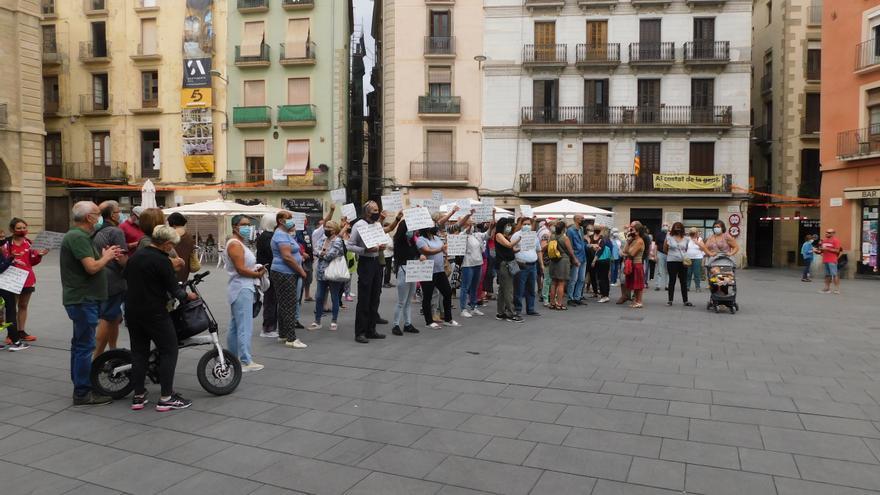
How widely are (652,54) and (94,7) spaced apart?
102ft

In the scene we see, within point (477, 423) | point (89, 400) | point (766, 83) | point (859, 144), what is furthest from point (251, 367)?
point (766, 83)

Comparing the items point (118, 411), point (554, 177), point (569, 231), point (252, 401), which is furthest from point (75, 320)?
point (554, 177)

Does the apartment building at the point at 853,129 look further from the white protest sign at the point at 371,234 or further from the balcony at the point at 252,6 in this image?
the balcony at the point at 252,6

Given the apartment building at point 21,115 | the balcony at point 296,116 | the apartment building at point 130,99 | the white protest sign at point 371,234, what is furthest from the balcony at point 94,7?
the white protest sign at point 371,234

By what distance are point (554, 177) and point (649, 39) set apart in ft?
28.0

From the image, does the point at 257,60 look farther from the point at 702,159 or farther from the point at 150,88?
the point at 702,159

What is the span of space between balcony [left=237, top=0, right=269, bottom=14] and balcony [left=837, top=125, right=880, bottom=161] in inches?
1122

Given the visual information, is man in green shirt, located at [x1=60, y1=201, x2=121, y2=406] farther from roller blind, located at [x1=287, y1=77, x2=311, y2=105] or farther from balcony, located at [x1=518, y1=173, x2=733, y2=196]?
roller blind, located at [x1=287, y1=77, x2=311, y2=105]

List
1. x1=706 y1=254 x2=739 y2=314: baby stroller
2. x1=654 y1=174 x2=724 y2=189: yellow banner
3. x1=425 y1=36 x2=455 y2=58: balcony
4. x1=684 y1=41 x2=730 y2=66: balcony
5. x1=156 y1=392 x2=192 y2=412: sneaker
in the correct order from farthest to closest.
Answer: x1=425 y1=36 x2=455 y2=58: balcony → x1=654 y1=174 x2=724 y2=189: yellow banner → x1=684 y1=41 x2=730 y2=66: balcony → x1=706 y1=254 x2=739 y2=314: baby stroller → x1=156 y1=392 x2=192 y2=412: sneaker

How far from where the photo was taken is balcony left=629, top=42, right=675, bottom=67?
3045cm

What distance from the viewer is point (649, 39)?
31062mm

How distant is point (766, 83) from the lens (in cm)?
3509

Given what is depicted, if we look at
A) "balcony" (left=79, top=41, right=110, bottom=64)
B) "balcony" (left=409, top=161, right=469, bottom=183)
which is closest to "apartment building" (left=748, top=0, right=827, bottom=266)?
"balcony" (left=409, top=161, right=469, bottom=183)

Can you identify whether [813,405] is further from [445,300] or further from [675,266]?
[675,266]
